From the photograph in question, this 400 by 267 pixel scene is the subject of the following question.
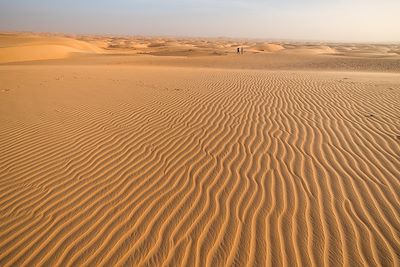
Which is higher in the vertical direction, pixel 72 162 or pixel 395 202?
pixel 395 202

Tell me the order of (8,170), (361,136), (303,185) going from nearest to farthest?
(303,185), (8,170), (361,136)

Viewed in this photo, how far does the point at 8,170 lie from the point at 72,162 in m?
0.92

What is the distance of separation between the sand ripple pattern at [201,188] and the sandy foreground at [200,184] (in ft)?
0.06

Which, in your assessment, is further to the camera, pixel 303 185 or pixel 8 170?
pixel 8 170

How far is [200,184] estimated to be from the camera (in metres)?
4.09

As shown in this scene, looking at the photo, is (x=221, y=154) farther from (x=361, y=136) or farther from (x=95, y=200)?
(x=361, y=136)

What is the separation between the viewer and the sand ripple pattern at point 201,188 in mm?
2918

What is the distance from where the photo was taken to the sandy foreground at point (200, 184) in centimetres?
293

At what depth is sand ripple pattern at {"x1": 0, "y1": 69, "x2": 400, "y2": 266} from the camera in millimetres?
2918

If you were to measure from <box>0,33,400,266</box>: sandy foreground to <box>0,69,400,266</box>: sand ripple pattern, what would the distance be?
0.06ft

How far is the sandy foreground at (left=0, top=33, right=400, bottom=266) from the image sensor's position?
2928 mm

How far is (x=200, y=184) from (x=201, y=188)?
0.11m

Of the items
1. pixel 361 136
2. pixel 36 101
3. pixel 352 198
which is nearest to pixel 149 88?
pixel 36 101

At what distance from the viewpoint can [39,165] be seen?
4680mm
